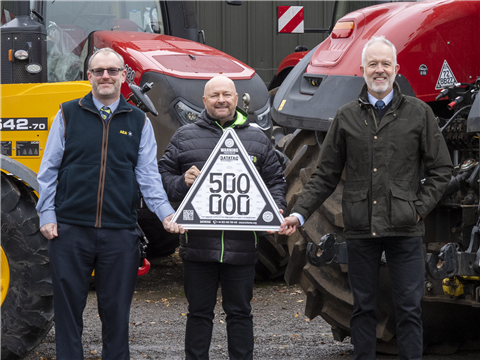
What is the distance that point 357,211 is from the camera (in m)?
3.84

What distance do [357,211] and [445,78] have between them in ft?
3.85

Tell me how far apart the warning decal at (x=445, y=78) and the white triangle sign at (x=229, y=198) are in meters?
1.22

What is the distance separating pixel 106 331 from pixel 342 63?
1963 mm

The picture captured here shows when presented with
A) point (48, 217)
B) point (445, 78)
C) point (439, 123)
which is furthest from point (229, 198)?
point (445, 78)

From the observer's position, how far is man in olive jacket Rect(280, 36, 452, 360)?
379 centimetres

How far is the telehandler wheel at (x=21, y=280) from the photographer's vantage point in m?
4.77

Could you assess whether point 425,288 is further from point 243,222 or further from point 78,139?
point 78,139

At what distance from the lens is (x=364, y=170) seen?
3854 millimetres

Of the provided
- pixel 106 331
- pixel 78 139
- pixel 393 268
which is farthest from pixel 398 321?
pixel 78 139

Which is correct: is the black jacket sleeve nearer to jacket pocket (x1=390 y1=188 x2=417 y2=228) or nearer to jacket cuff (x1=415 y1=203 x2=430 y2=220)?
jacket pocket (x1=390 y1=188 x2=417 y2=228)

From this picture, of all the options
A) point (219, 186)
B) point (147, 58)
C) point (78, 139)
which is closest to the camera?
point (78, 139)

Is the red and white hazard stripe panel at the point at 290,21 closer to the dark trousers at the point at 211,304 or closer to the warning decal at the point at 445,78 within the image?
the warning decal at the point at 445,78

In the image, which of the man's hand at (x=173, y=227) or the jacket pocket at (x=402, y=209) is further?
the man's hand at (x=173, y=227)

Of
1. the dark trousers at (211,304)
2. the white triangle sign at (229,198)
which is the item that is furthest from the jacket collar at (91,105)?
the dark trousers at (211,304)
